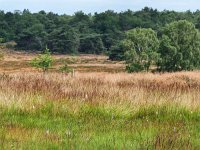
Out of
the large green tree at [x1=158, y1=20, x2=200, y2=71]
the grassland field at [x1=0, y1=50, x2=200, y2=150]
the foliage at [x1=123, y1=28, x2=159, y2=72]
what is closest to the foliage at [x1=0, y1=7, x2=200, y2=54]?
the foliage at [x1=123, y1=28, x2=159, y2=72]

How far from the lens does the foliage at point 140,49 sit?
251 ft

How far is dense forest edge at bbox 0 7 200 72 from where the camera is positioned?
3046 inches

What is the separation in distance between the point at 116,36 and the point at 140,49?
243 ft

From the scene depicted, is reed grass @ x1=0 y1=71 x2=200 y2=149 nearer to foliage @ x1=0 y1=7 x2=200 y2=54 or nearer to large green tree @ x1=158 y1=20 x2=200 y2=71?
large green tree @ x1=158 y1=20 x2=200 y2=71

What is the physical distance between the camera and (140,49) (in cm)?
8038

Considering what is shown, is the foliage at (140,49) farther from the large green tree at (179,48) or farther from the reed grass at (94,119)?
the reed grass at (94,119)

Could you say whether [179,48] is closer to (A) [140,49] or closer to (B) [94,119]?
(A) [140,49]

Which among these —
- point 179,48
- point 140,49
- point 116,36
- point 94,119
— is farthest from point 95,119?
point 116,36

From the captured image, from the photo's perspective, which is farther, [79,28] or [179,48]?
[79,28]

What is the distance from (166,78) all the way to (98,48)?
12010cm

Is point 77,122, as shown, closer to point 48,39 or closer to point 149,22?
point 48,39

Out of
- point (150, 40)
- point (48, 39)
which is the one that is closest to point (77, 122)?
point (150, 40)

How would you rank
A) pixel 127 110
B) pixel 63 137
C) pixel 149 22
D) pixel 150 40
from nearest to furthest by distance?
1. pixel 63 137
2. pixel 127 110
3. pixel 150 40
4. pixel 149 22

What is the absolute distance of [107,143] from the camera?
605 centimetres
